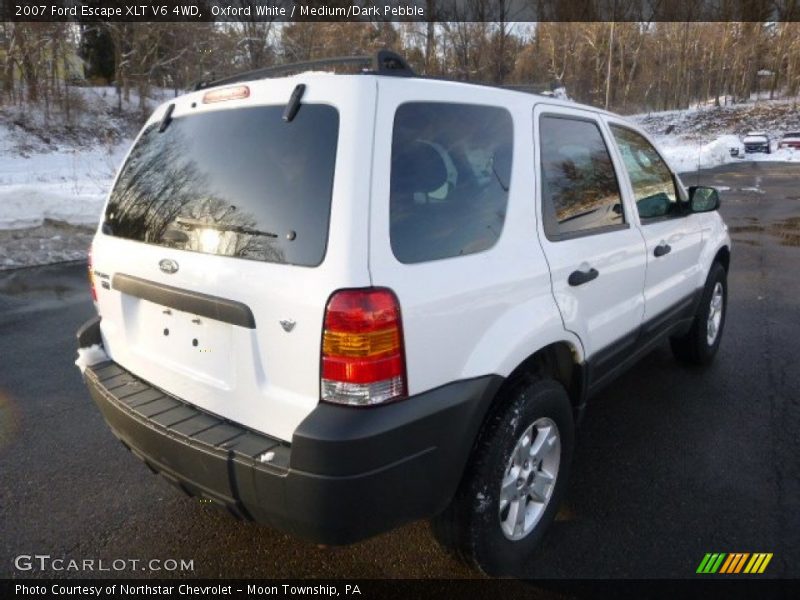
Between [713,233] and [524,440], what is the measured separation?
2.85 metres

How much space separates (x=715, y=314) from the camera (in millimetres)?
4797

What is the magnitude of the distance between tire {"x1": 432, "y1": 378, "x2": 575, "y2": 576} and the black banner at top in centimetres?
1438

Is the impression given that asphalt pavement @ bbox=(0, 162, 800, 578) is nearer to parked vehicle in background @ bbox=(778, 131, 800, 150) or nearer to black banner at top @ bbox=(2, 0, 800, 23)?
black banner at top @ bbox=(2, 0, 800, 23)

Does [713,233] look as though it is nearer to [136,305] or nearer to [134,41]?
[136,305]

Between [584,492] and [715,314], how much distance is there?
8.25ft

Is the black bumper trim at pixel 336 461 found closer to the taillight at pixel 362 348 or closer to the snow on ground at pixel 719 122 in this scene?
the taillight at pixel 362 348

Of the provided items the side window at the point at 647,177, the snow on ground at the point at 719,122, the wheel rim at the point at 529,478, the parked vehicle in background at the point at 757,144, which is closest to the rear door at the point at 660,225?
the side window at the point at 647,177

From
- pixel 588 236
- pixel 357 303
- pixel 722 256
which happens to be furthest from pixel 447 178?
pixel 722 256

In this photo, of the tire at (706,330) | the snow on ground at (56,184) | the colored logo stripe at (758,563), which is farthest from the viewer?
the snow on ground at (56,184)

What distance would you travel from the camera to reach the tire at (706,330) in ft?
14.5

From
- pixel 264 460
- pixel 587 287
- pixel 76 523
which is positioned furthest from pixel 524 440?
pixel 76 523

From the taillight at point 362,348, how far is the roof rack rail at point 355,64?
0.81 meters

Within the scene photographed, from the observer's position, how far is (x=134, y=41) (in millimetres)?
33531

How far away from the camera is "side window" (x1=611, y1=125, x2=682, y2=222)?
3406 millimetres
